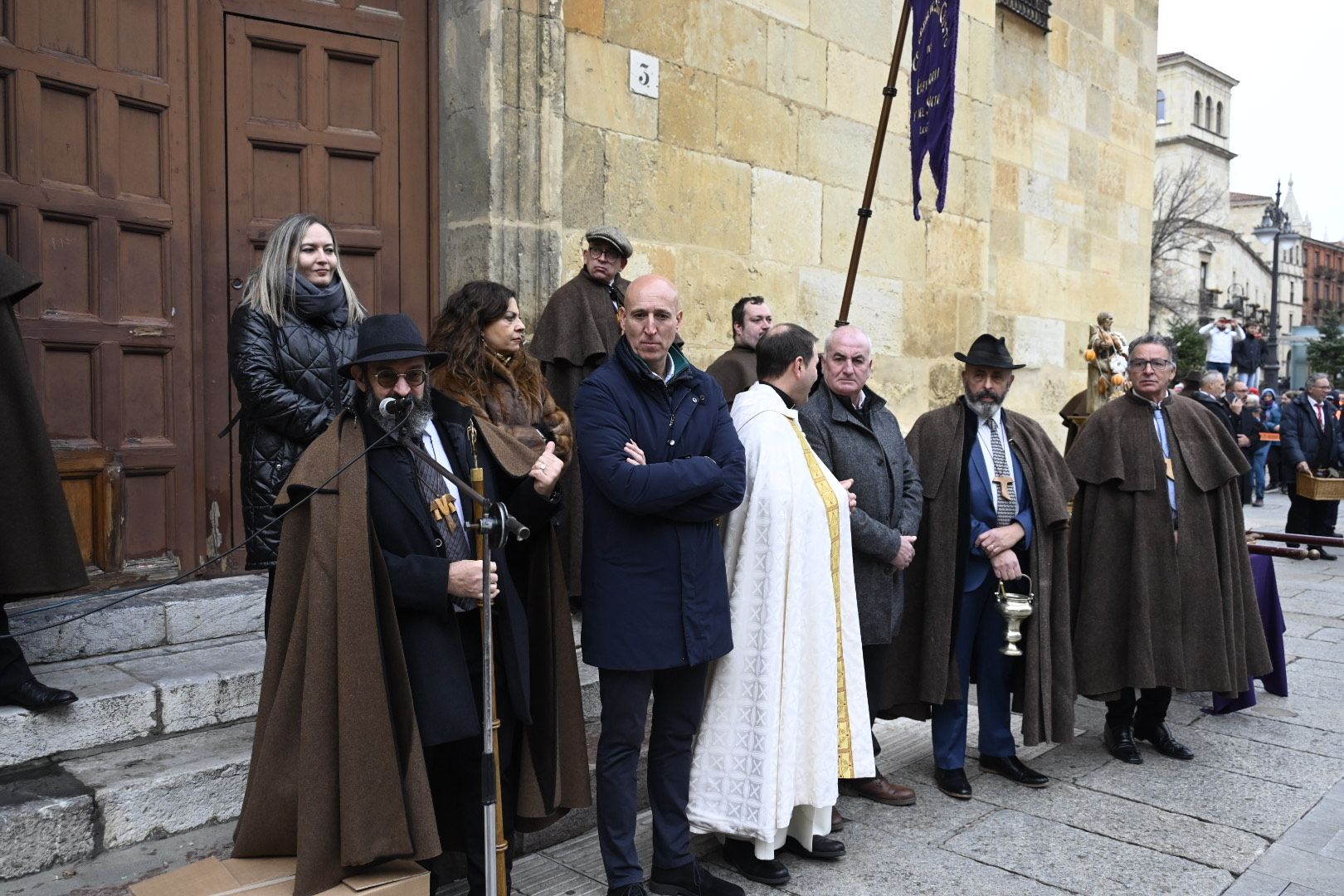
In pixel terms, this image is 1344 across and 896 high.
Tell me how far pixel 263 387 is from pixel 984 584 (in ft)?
9.72

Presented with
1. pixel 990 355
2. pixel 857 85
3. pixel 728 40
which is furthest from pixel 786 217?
pixel 990 355

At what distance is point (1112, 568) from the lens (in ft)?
16.9

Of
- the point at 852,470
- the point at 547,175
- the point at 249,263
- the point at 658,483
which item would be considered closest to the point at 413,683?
the point at 658,483

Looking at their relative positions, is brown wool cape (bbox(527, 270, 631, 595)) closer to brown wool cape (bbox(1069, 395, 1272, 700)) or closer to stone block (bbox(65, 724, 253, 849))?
stone block (bbox(65, 724, 253, 849))

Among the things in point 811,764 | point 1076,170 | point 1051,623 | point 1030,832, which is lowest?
point 1030,832

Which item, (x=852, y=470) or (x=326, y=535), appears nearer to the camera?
(x=326, y=535)

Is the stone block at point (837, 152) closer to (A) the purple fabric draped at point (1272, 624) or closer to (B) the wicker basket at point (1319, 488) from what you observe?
(A) the purple fabric draped at point (1272, 624)

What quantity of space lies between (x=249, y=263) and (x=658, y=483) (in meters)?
2.84

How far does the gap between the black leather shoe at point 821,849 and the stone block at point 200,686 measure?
6.48 ft

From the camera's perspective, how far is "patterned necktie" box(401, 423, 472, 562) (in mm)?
3098

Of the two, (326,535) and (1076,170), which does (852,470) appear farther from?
(1076,170)

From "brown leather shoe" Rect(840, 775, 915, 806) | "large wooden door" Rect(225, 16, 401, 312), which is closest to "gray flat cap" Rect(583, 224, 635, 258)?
"large wooden door" Rect(225, 16, 401, 312)

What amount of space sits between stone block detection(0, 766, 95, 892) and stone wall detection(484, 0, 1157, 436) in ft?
10.0

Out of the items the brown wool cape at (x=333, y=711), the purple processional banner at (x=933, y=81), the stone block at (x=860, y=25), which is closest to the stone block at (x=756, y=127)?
the stone block at (x=860, y=25)
